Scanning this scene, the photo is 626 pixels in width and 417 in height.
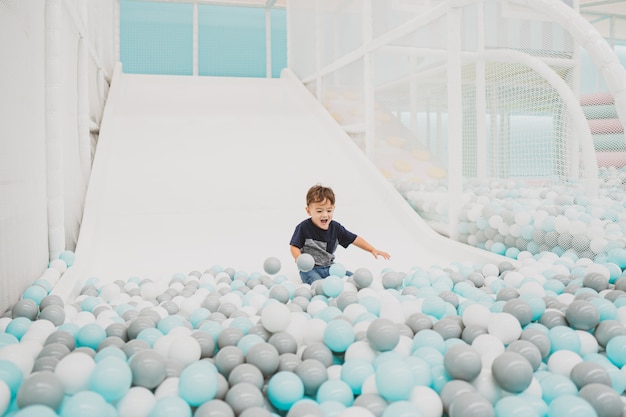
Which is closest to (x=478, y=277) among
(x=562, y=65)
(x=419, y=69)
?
(x=419, y=69)

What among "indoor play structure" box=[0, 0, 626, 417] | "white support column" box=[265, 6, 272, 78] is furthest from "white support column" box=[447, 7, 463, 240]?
"white support column" box=[265, 6, 272, 78]

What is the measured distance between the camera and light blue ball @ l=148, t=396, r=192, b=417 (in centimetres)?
90

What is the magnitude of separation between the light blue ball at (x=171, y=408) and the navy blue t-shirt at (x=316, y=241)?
1377 millimetres

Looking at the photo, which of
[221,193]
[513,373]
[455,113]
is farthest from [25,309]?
[455,113]

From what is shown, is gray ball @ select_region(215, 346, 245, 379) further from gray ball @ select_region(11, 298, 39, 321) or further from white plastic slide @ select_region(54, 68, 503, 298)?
white plastic slide @ select_region(54, 68, 503, 298)

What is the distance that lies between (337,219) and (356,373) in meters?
1.91

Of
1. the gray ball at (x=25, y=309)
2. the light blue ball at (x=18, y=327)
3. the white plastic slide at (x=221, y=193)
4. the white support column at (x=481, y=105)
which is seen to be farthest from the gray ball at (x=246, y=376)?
the white support column at (x=481, y=105)

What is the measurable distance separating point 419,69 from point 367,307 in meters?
A: 1.83

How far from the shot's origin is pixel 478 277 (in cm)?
201

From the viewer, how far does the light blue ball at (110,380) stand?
95cm

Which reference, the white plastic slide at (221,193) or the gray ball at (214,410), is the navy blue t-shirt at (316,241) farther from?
the gray ball at (214,410)

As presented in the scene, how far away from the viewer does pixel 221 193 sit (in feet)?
10.2

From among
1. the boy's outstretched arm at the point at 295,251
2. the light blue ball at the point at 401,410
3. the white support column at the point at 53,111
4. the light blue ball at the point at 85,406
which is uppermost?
the white support column at the point at 53,111

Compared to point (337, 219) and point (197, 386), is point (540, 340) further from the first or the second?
point (337, 219)
